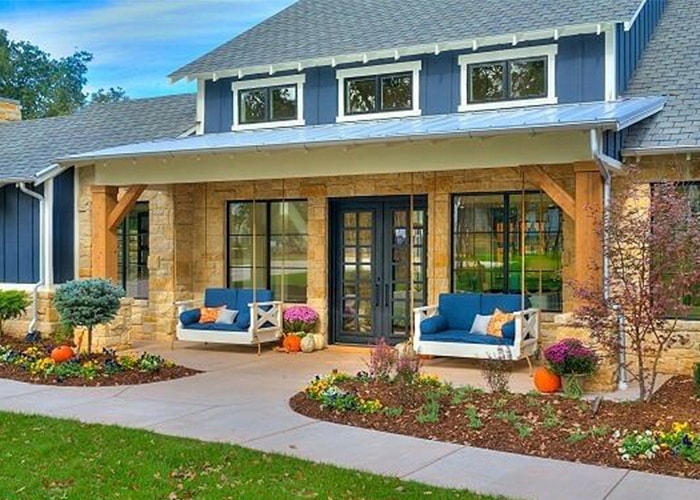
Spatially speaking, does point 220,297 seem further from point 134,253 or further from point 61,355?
point 61,355

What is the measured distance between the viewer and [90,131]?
15.3m

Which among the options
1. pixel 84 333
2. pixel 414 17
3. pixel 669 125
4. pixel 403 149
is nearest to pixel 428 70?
pixel 414 17

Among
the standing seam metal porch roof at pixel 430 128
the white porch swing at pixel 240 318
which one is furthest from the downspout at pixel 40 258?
the white porch swing at pixel 240 318

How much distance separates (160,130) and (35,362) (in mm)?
5690

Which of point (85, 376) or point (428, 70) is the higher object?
point (428, 70)

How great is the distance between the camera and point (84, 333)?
11203 mm

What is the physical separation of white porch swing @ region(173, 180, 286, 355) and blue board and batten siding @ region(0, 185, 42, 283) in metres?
2.71

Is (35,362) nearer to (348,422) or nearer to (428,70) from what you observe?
(348,422)

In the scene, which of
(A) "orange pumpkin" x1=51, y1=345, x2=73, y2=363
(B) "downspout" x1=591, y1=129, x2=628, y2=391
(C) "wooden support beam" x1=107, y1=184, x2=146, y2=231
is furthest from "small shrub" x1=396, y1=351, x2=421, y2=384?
(C) "wooden support beam" x1=107, y1=184, x2=146, y2=231

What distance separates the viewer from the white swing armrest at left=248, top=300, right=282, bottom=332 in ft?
37.8

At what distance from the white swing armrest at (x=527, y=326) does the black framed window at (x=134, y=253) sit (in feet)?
22.1

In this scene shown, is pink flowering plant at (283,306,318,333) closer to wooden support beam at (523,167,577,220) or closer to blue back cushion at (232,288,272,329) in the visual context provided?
blue back cushion at (232,288,272,329)

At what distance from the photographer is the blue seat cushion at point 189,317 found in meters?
11.9

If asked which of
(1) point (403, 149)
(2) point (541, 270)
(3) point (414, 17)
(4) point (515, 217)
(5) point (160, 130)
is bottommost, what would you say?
(2) point (541, 270)
